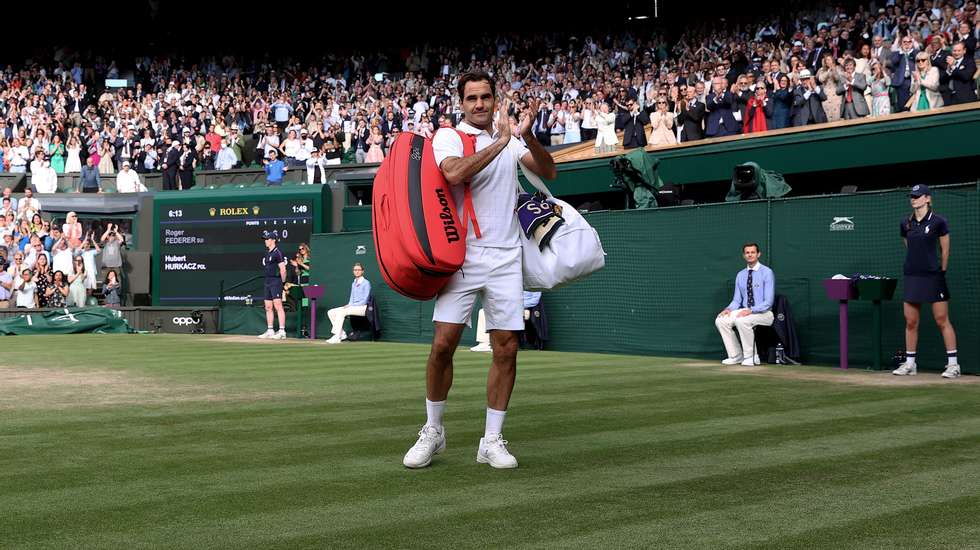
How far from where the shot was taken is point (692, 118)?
66.6 feet

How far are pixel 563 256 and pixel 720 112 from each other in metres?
14.3

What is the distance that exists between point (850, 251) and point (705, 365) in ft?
8.05

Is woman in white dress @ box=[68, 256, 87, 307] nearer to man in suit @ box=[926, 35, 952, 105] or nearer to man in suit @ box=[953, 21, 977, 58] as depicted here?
man in suit @ box=[926, 35, 952, 105]

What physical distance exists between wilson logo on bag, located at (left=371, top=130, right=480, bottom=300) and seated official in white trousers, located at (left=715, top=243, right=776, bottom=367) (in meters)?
9.38

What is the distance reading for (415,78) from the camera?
35.4 m

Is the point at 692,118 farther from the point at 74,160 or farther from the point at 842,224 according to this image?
the point at 74,160

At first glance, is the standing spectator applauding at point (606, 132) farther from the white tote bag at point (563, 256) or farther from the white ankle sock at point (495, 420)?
the white ankle sock at point (495, 420)

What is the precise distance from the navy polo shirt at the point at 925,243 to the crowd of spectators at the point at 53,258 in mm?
19465

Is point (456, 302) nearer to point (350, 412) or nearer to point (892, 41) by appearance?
point (350, 412)

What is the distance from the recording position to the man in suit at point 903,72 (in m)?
18.3

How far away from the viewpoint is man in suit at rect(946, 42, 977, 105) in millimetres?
16672

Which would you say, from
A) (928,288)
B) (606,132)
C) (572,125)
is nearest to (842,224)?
(928,288)

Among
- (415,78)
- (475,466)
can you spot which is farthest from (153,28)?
(475,466)

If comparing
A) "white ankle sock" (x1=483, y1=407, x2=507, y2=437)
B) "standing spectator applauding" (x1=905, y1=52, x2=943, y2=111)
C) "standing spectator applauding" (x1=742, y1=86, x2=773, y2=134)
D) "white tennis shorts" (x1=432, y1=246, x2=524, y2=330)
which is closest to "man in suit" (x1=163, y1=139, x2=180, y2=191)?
"standing spectator applauding" (x1=742, y1=86, x2=773, y2=134)
